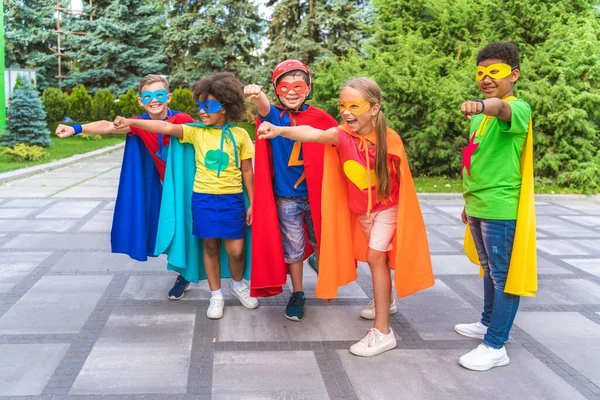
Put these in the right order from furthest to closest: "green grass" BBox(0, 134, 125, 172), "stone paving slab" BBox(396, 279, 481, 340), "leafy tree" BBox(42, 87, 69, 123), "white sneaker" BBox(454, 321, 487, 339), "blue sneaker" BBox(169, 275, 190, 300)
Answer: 1. "leafy tree" BBox(42, 87, 69, 123)
2. "green grass" BBox(0, 134, 125, 172)
3. "blue sneaker" BBox(169, 275, 190, 300)
4. "stone paving slab" BBox(396, 279, 481, 340)
5. "white sneaker" BBox(454, 321, 487, 339)

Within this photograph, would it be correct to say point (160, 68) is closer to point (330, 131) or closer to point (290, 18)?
point (290, 18)

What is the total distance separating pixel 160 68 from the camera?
31891 mm

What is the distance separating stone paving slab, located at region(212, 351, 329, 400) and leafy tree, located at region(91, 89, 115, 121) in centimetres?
2448

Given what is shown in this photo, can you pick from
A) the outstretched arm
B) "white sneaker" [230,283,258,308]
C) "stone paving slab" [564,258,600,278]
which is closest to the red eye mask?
the outstretched arm

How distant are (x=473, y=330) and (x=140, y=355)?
230 cm

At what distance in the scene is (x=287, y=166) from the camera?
4098 millimetres

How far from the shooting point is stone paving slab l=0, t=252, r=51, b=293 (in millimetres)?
5018

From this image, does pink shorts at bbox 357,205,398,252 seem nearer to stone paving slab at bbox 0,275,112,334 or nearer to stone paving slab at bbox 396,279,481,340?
stone paving slab at bbox 396,279,481,340

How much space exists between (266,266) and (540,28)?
1039cm

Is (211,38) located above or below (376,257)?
above

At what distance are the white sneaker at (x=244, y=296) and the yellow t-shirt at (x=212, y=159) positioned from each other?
864 mm

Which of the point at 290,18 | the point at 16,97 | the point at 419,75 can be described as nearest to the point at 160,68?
the point at 290,18

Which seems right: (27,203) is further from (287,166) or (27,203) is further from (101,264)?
(287,166)

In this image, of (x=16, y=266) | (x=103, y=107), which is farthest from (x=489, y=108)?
(x=103, y=107)
